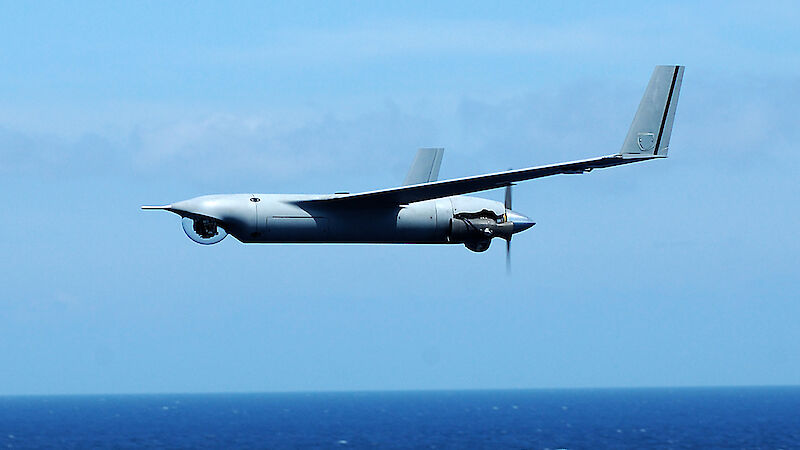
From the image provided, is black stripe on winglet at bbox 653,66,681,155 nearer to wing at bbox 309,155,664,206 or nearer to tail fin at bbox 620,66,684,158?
tail fin at bbox 620,66,684,158

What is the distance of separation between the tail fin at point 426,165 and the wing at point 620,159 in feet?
37.0

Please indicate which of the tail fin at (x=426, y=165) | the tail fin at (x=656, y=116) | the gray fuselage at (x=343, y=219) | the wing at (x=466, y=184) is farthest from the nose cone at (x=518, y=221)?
the tail fin at (x=426, y=165)

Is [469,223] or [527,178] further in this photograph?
[469,223]

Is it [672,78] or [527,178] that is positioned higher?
[672,78]

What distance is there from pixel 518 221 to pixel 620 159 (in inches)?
253

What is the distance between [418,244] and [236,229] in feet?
25.1

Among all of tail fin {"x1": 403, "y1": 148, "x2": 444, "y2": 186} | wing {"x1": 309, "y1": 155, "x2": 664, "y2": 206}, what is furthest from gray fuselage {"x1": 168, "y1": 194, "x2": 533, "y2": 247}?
tail fin {"x1": 403, "y1": 148, "x2": 444, "y2": 186}

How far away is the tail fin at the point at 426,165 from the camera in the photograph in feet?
187

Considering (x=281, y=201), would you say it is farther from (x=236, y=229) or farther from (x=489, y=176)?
(x=489, y=176)

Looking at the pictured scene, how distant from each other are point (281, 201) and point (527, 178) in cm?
915

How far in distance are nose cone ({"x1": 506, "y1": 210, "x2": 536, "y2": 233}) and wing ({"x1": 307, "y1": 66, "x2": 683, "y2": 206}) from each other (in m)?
3.83

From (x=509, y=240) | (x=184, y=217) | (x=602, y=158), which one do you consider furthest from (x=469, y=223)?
(x=184, y=217)

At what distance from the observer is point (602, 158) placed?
42500 millimetres

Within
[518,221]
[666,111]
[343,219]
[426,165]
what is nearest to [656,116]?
[666,111]
